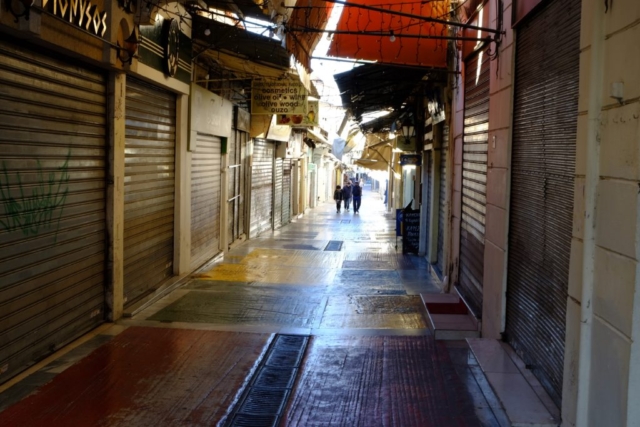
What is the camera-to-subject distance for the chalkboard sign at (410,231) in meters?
16.4

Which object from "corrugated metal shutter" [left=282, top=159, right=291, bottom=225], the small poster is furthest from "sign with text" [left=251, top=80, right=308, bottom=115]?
"corrugated metal shutter" [left=282, top=159, right=291, bottom=225]

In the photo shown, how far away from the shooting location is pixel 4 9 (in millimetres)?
5488

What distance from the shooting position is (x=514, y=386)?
5547 millimetres

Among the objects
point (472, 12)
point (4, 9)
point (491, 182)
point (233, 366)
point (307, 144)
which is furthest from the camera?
point (307, 144)

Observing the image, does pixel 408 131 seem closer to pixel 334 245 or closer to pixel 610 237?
pixel 334 245

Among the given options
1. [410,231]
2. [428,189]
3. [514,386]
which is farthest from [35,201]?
[410,231]

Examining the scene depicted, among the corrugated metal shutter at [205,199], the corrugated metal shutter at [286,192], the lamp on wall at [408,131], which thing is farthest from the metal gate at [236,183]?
the corrugated metal shutter at [286,192]

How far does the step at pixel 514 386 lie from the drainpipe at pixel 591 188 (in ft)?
1.99

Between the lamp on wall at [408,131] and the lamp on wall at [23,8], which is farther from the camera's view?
the lamp on wall at [408,131]

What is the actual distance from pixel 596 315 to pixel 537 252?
1.90 meters

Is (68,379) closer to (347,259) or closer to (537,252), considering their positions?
(537,252)

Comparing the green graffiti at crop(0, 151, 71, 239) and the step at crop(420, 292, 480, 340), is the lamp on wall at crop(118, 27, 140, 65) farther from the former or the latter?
the step at crop(420, 292, 480, 340)

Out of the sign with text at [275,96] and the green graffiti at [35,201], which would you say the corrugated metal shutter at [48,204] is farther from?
the sign with text at [275,96]

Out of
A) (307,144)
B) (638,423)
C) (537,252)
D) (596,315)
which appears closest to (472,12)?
(537,252)
